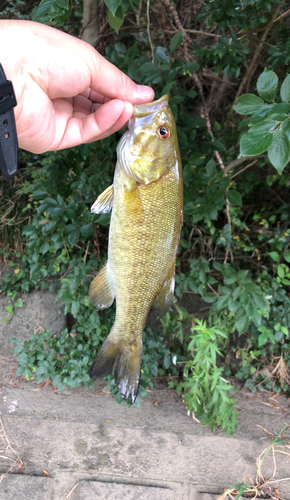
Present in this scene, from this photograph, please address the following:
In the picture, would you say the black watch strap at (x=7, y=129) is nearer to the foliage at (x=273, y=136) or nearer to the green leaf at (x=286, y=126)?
the foliage at (x=273, y=136)

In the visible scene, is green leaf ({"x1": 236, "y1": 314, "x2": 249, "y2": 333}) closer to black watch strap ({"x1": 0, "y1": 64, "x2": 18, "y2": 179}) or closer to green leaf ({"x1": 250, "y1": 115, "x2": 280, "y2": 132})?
green leaf ({"x1": 250, "y1": 115, "x2": 280, "y2": 132})

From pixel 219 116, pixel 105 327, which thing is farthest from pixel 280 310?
pixel 219 116

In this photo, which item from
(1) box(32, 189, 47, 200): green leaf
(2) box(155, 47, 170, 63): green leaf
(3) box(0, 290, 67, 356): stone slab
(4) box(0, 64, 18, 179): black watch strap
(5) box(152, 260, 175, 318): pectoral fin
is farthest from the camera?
(3) box(0, 290, 67, 356): stone slab

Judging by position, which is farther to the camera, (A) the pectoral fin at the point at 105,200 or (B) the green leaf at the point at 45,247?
(B) the green leaf at the point at 45,247

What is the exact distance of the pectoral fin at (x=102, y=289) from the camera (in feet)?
5.56

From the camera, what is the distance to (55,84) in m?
1.31

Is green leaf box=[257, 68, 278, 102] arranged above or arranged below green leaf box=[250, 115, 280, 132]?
above

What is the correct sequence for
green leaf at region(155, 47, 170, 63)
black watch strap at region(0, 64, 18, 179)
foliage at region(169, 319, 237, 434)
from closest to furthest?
black watch strap at region(0, 64, 18, 179)
green leaf at region(155, 47, 170, 63)
foliage at region(169, 319, 237, 434)

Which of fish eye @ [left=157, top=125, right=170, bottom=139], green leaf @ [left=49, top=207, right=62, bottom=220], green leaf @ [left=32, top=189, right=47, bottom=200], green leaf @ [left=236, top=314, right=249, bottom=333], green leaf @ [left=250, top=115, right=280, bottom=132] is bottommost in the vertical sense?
green leaf @ [left=236, top=314, right=249, bottom=333]

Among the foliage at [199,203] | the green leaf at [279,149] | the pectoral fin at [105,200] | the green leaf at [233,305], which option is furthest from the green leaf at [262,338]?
the green leaf at [279,149]

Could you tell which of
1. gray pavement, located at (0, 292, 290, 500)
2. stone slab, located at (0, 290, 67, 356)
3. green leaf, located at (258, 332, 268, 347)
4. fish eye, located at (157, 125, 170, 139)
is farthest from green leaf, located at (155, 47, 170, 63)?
gray pavement, located at (0, 292, 290, 500)

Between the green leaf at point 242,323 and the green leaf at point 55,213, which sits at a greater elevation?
the green leaf at point 55,213

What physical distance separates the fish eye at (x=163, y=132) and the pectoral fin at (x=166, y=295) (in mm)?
640

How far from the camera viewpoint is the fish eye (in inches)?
57.5
